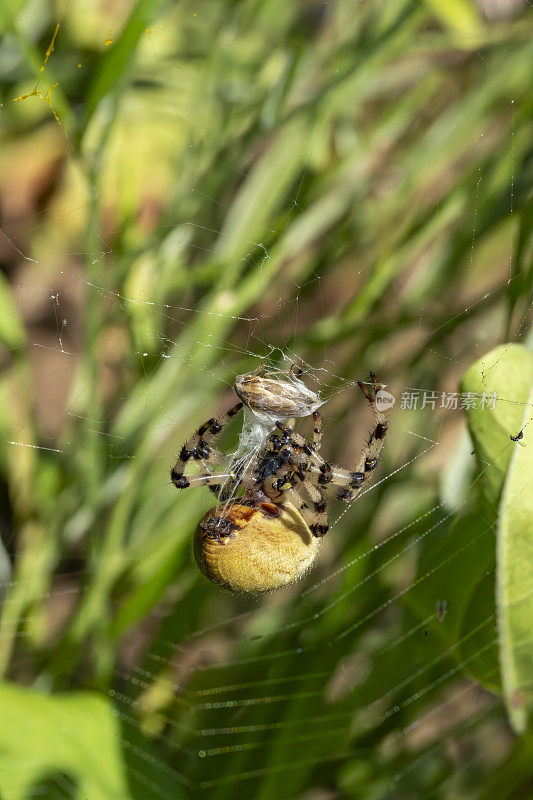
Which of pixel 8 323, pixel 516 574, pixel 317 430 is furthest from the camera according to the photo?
pixel 8 323

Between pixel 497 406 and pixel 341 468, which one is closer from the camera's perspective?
pixel 497 406

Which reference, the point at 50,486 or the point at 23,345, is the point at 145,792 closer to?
the point at 50,486

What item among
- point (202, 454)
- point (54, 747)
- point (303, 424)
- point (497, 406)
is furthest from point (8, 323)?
point (497, 406)

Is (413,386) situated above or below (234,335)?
below

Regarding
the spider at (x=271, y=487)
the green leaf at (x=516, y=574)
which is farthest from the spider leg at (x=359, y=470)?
the green leaf at (x=516, y=574)

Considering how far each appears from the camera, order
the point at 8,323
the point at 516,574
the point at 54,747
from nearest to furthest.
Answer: the point at 516,574 < the point at 54,747 < the point at 8,323

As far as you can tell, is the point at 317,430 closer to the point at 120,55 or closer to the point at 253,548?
the point at 253,548

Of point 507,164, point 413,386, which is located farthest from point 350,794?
point 507,164
